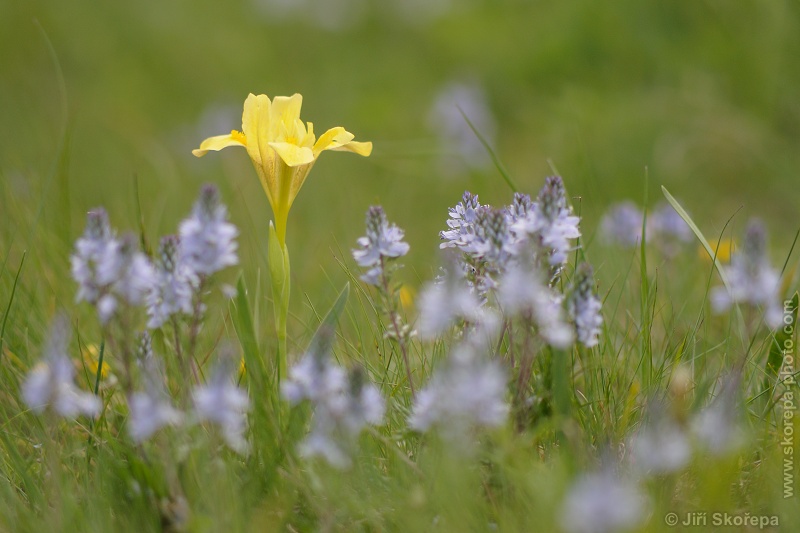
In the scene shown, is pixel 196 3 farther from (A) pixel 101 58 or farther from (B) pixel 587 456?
(B) pixel 587 456

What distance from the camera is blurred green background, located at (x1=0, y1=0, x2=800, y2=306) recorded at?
361 centimetres

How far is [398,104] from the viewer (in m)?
6.91

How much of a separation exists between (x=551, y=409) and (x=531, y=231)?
33cm

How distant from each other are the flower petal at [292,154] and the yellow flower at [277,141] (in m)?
0.03

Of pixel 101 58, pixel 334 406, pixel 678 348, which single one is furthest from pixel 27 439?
pixel 101 58

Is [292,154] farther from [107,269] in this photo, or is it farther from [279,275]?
[107,269]

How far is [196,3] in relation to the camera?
8148 millimetres

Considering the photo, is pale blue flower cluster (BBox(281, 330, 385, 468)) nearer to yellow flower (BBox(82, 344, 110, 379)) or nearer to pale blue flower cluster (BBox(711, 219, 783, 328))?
pale blue flower cluster (BBox(711, 219, 783, 328))

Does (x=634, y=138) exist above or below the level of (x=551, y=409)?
above

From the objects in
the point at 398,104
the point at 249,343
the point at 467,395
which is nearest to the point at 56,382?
the point at 249,343

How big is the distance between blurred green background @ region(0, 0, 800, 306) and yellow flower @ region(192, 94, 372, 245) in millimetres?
647

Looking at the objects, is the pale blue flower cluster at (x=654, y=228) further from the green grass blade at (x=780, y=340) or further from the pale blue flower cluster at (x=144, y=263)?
the pale blue flower cluster at (x=144, y=263)

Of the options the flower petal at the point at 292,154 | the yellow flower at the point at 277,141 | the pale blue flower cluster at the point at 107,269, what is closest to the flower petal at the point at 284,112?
the yellow flower at the point at 277,141

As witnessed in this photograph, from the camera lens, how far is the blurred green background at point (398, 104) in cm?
361
